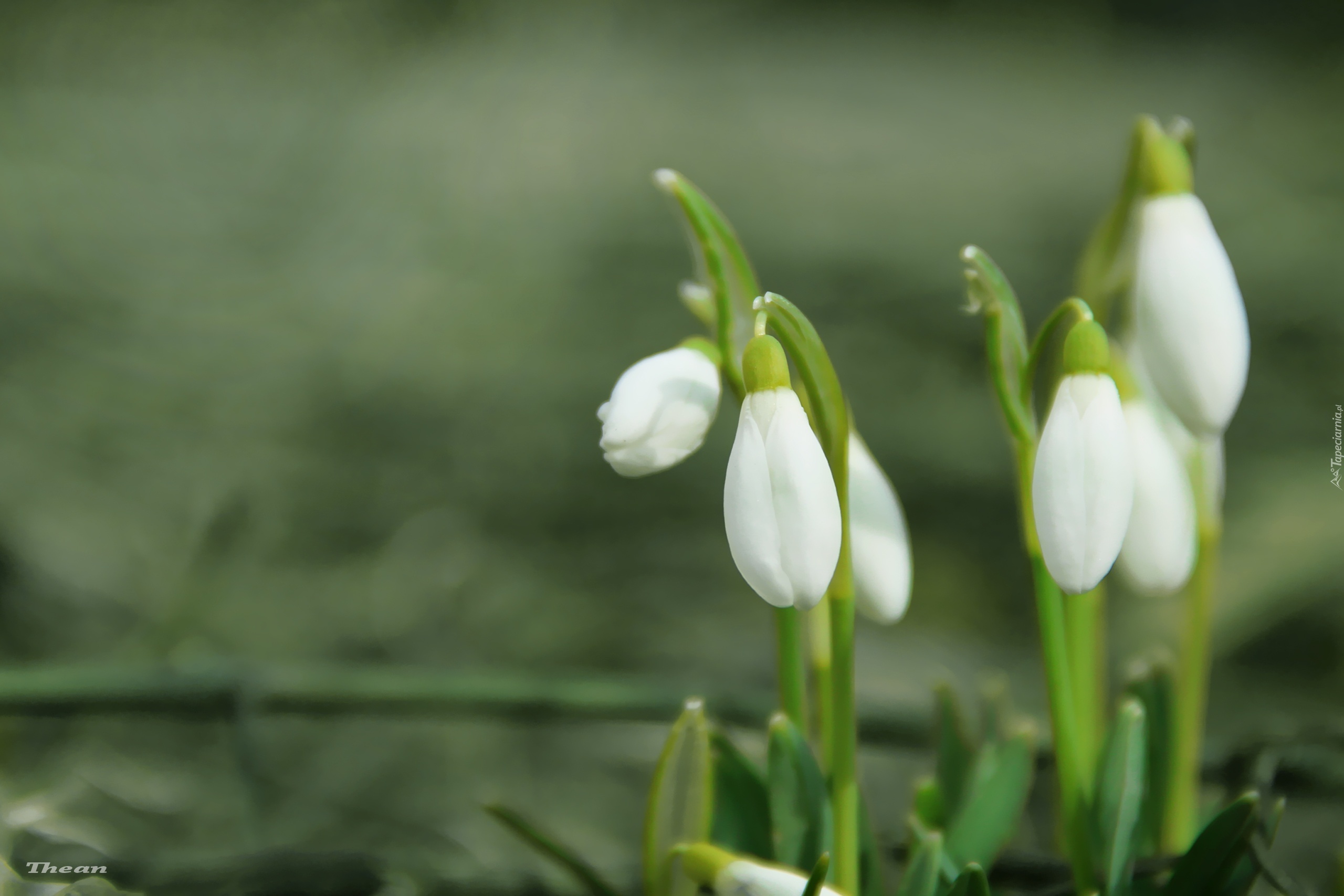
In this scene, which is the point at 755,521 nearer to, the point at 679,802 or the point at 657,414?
the point at 657,414

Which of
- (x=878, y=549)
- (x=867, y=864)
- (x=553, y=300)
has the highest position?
(x=553, y=300)

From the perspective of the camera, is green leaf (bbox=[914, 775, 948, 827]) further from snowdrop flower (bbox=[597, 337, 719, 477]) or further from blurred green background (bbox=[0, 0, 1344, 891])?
blurred green background (bbox=[0, 0, 1344, 891])

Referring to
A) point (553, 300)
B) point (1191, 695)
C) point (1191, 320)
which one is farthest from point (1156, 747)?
point (553, 300)

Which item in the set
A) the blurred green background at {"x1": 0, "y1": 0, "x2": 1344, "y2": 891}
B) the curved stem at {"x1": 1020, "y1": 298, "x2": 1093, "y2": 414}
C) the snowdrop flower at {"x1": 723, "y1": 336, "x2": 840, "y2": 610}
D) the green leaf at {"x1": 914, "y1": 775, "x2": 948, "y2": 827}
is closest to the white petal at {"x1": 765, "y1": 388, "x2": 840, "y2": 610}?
the snowdrop flower at {"x1": 723, "y1": 336, "x2": 840, "y2": 610}

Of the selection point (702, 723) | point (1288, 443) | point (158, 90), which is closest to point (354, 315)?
point (158, 90)

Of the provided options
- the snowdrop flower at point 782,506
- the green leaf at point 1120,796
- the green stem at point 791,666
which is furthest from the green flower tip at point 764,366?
the green leaf at point 1120,796

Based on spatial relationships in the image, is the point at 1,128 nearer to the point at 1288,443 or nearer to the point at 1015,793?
the point at 1015,793

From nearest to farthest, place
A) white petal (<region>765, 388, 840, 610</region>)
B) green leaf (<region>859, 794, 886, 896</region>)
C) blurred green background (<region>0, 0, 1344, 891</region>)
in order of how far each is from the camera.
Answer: white petal (<region>765, 388, 840, 610</region>) < green leaf (<region>859, 794, 886, 896</region>) < blurred green background (<region>0, 0, 1344, 891</region>)
